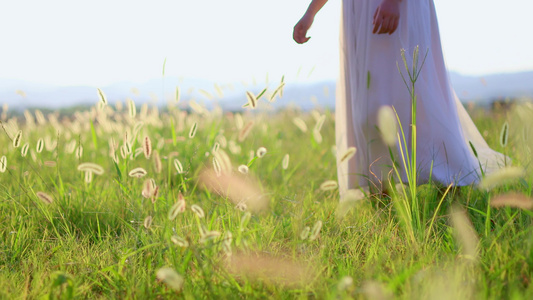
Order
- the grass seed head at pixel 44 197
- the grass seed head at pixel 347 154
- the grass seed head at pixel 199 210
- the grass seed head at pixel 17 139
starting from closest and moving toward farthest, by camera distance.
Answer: the grass seed head at pixel 199 210, the grass seed head at pixel 347 154, the grass seed head at pixel 44 197, the grass seed head at pixel 17 139

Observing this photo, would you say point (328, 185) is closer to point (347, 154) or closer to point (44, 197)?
point (347, 154)

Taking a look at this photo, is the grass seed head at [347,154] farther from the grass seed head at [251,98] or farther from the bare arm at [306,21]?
the bare arm at [306,21]

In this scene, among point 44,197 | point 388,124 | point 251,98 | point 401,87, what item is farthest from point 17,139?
point 401,87

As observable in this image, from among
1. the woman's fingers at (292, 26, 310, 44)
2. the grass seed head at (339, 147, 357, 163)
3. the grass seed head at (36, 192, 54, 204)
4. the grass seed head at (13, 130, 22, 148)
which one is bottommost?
the grass seed head at (36, 192, 54, 204)

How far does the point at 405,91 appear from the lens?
174cm

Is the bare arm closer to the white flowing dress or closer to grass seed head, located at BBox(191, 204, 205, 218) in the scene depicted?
the white flowing dress

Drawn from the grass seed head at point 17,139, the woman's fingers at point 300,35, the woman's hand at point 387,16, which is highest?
the woman's hand at point 387,16

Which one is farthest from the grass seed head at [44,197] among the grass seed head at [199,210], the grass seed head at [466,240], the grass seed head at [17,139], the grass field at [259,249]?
the grass seed head at [466,240]

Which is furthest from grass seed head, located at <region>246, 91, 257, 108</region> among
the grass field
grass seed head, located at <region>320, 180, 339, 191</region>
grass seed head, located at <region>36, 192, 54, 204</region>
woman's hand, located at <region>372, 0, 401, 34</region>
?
grass seed head, located at <region>36, 192, 54, 204</region>

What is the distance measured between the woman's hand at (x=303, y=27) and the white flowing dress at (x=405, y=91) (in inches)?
6.9

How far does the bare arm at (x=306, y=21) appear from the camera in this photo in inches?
71.4

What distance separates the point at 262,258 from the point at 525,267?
27.1 inches

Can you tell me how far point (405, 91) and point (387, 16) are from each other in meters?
0.31

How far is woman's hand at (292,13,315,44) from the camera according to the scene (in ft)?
5.95
